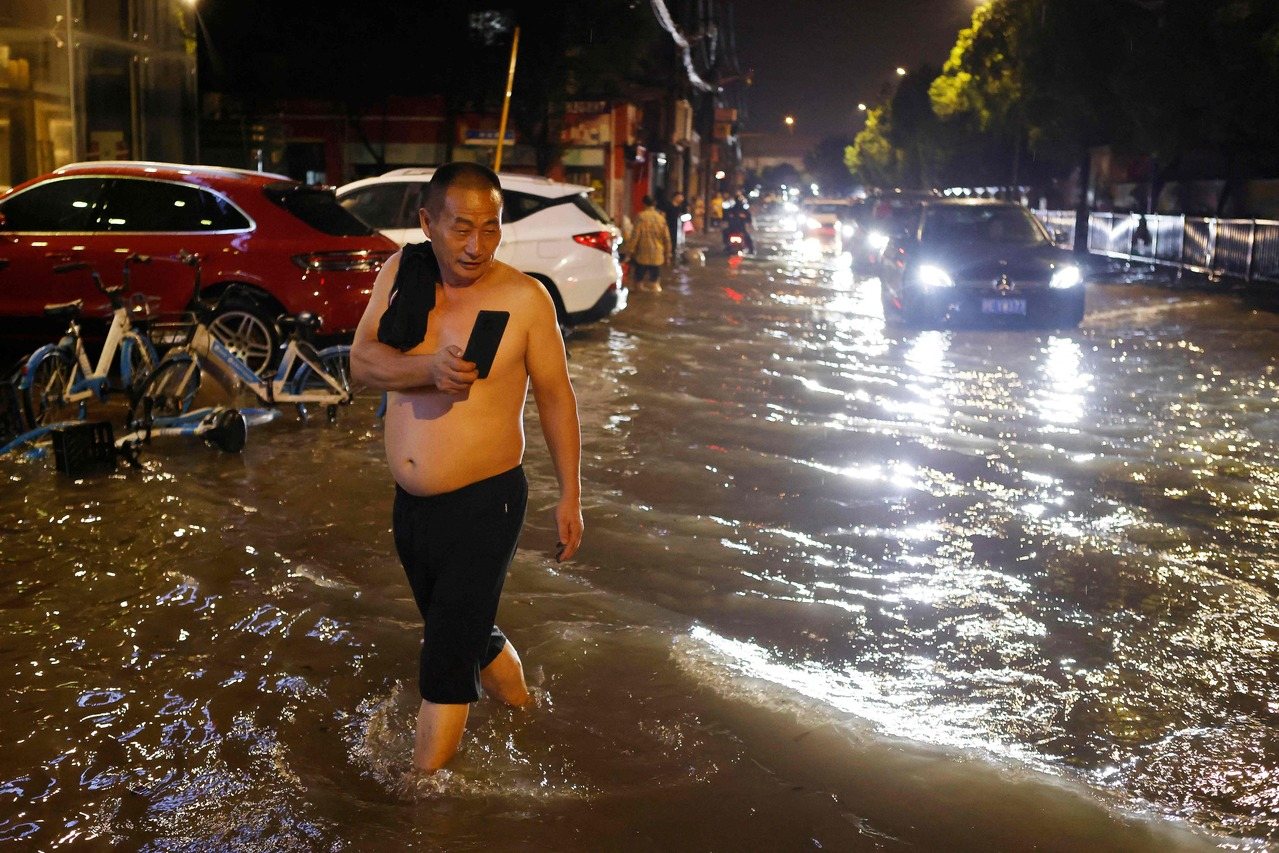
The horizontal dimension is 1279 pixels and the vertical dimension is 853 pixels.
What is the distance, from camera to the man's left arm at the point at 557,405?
380cm

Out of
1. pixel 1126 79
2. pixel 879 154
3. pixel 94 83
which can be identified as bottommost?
pixel 94 83

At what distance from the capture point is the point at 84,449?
320 inches

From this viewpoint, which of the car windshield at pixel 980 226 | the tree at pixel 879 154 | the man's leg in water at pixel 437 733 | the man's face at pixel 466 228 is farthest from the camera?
the tree at pixel 879 154

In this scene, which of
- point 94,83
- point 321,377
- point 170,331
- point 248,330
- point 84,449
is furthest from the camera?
point 94,83

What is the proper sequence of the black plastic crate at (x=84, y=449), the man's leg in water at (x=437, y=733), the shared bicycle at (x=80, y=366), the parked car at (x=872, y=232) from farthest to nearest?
1. the parked car at (x=872, y=232)
2. the shared bicycle at (x=80, y=366)
3. the black plastic crate at (x=84, y=449)
4. the man's leg in water at (x=437, y=733)

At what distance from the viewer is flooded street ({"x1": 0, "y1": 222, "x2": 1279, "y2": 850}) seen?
394 cm

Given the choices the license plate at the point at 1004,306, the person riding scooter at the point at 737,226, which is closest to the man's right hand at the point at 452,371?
the license plate at the point at 1004,306

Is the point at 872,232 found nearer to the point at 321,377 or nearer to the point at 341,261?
the point at 341,261

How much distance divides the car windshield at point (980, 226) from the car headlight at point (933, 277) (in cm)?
72

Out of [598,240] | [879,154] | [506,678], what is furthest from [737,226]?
[879,154]

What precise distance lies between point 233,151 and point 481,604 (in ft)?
81.3

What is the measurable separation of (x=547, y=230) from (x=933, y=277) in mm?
4807

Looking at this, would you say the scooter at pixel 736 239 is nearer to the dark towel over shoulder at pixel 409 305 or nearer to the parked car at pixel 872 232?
the parked car at pixel 872 232

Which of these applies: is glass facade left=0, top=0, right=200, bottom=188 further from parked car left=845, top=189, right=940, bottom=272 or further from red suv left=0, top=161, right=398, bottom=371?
parked car left=845, top=189, right=940, bottom=272
